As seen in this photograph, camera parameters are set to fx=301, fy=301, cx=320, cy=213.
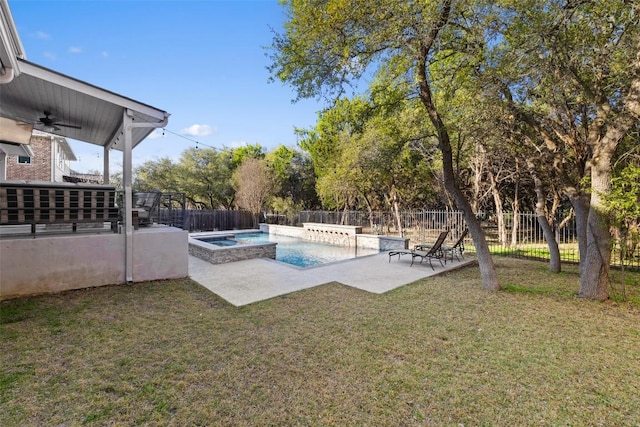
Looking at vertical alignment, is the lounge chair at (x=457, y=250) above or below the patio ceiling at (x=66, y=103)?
below

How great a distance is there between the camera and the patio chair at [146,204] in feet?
25.8

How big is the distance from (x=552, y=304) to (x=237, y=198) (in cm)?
2287

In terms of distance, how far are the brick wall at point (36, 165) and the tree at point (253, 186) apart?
12063mm

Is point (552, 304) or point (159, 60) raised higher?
point (159, 60)

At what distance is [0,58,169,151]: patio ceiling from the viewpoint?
536 cm

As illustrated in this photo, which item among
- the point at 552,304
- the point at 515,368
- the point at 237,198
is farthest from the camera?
the point at 237,198

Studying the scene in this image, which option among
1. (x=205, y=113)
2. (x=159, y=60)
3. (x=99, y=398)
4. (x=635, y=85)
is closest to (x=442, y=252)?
(x=635, y=85)

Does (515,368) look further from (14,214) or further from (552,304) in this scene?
(14,214)

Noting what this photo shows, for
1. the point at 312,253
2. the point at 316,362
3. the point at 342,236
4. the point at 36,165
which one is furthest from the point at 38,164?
the point at 316,362

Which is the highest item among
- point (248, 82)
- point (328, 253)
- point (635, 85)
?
point (248, 82)

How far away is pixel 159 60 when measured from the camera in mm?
12852

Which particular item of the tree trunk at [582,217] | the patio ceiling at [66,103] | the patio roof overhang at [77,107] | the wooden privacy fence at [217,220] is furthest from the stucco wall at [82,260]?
the wooden privacy fence at [217,220]

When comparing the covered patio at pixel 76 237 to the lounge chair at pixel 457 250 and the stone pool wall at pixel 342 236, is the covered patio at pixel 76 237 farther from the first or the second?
the stone pool wall at pixel 342 236

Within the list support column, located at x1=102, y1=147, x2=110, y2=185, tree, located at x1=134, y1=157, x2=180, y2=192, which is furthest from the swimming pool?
tree, located at x1=134, y1=157, x2=180, y2=192
